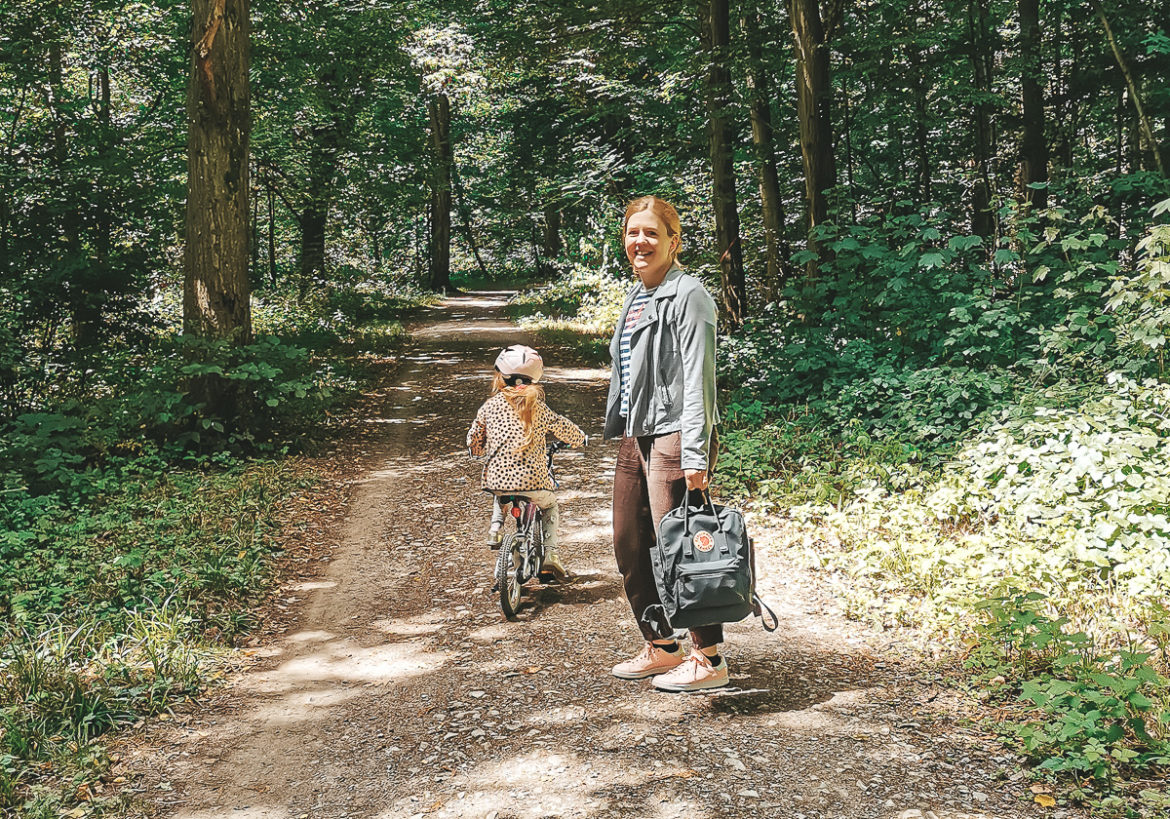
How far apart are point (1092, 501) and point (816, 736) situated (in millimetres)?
2969

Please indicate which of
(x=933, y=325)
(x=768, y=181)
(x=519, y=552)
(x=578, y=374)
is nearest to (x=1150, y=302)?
(x=933, y=325)

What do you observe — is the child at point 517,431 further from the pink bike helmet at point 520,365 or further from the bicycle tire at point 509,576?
the bicycle tire at point 509,576

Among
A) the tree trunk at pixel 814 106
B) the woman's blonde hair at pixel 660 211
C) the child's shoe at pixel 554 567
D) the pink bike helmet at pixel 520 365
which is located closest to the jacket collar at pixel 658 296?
the woman's blonde hair at pixel 660 211

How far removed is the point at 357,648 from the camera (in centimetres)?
516

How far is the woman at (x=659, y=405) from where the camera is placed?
149 inches

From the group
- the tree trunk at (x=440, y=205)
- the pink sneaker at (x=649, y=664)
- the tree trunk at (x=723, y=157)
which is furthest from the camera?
the tree trunk at (x=440, y=205)

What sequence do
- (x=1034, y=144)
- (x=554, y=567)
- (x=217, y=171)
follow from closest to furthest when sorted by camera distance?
(x=554, y=567), (x=217, y=171), (x=1034, y=144)

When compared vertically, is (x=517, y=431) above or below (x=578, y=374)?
above

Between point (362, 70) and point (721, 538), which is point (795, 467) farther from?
point (362, 70)

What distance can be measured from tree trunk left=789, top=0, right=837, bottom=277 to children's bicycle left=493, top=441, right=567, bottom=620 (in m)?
5.75

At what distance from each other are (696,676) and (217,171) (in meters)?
8.29

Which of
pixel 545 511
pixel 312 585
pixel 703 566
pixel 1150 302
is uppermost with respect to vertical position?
pixel 1150 302

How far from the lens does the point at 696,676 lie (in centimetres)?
414

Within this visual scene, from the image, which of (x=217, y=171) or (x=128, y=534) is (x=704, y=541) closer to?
(x=128, y=534)
